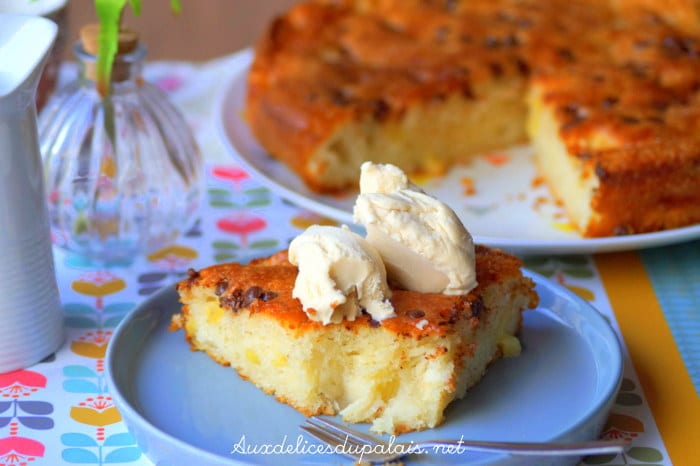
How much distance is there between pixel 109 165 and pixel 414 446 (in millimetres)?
1197

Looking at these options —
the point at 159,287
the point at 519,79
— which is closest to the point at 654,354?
the point at 159,287

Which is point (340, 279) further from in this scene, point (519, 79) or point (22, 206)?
point (519, 79)

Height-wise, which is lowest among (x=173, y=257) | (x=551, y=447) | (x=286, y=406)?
(x=173, y=257)

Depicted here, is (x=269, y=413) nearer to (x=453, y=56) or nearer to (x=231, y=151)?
(x=231, y=151)

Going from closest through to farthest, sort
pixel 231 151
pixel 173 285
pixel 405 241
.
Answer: pixel 405 241 → pixel 173 285 → pixel 231 151

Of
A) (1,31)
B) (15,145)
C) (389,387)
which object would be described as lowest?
(389,387)

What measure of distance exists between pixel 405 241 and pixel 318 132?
4.19 ft

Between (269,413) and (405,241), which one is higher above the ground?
(405,241)

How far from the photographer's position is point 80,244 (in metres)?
2.46

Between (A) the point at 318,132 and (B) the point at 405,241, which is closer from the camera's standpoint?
(B) the point at 405,241

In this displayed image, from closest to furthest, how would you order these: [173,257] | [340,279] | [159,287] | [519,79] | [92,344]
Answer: [340,279] → [92,344] → [159,287] → [173,257] → [519,79]

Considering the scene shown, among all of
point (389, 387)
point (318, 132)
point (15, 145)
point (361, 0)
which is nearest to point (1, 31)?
point (15, 145)

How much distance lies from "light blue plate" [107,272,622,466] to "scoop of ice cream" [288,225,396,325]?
238 mm

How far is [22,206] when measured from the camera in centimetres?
191
